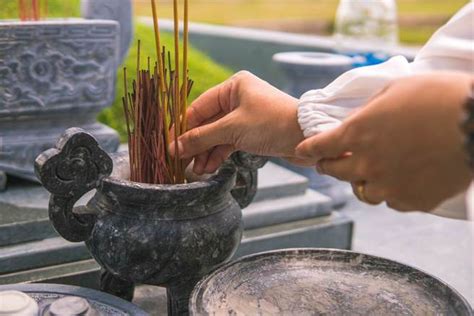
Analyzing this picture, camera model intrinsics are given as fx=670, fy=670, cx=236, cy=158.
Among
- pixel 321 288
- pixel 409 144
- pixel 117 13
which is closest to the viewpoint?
pixel 409 144

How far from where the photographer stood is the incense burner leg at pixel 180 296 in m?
1.47

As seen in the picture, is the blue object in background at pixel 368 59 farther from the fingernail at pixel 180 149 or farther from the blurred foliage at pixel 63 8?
the fingernail at pixel 180 149

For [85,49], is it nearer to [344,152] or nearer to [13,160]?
[13,160]

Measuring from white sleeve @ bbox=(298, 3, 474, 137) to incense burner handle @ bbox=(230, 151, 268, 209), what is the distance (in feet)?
0.97

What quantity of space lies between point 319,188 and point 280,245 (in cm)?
69

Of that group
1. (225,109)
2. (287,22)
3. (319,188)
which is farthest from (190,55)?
(287,22)

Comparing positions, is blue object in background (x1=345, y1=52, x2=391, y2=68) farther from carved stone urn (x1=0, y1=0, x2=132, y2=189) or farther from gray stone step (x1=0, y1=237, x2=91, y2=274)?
gray stone step (x1=0, y1=237, x2=91, y2=274)

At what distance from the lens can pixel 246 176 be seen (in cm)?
172

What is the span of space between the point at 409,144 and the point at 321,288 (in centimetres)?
43

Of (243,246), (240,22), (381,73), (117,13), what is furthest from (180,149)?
(240,22)

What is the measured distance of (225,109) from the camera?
1547 millimetres

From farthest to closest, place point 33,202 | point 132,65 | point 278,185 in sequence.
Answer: point 132,65, point 278,185, point 33,202

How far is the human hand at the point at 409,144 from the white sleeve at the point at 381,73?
0.49 ft

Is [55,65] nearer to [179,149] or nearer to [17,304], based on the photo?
[179,149]
